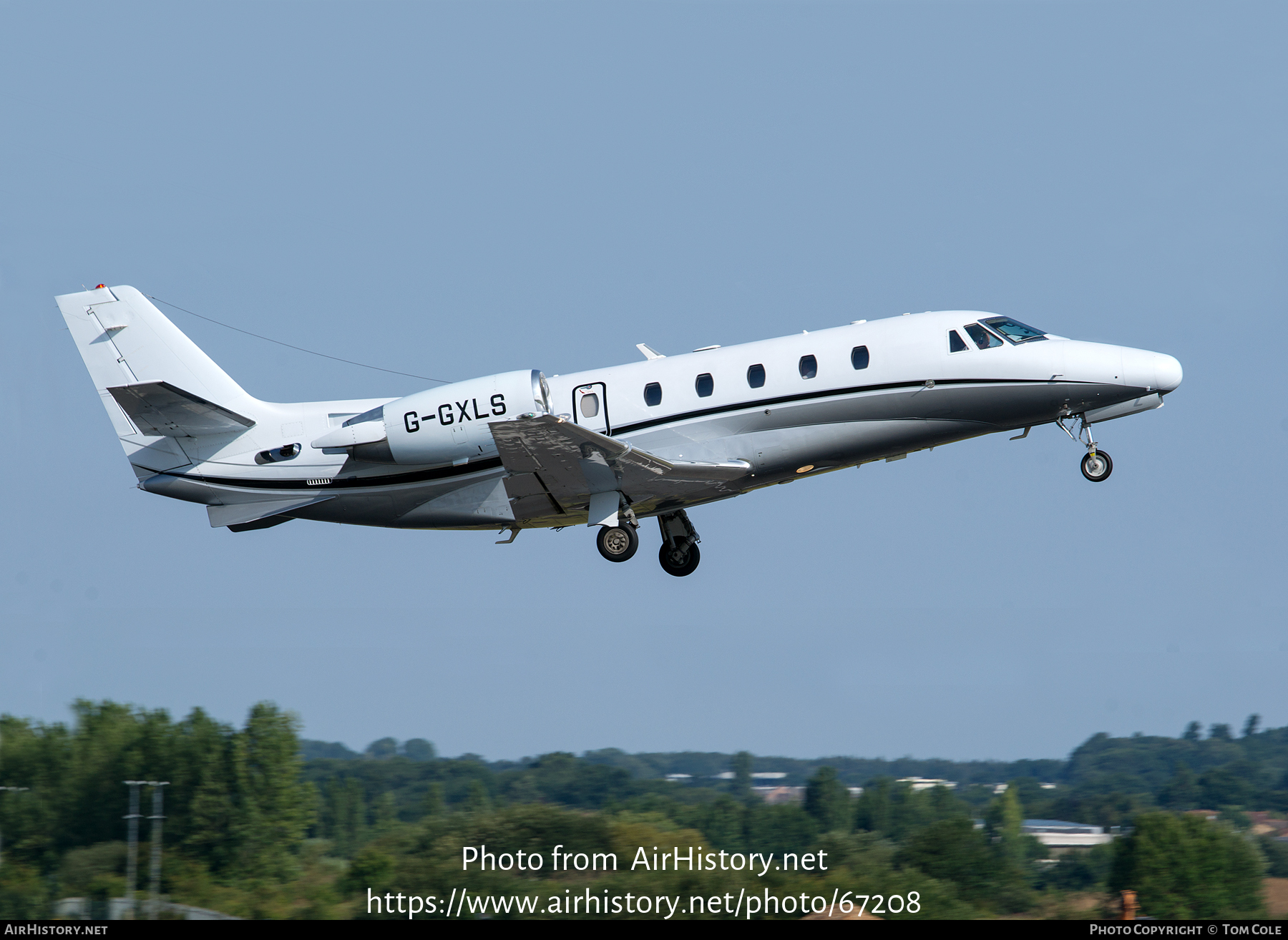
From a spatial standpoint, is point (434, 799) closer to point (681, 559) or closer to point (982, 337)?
point (681, 559)

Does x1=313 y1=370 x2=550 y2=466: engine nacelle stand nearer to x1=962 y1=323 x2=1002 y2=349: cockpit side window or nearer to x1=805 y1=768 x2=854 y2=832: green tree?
x1=962 y1=323 x2=1002 y2=349: cockpit side window

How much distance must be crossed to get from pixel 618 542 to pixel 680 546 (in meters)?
2.61

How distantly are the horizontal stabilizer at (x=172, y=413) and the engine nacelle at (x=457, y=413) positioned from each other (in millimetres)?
3840

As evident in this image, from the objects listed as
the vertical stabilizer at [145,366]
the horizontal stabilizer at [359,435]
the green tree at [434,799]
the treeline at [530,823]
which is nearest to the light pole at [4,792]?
the treeline at [530,823]

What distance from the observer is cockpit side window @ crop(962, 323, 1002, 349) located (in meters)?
20.4

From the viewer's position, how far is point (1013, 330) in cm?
2067

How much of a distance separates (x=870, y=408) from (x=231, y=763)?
124ft

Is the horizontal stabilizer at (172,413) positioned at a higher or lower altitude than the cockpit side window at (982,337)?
lower

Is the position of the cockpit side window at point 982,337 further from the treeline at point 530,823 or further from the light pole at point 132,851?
the light pole at point 132,851

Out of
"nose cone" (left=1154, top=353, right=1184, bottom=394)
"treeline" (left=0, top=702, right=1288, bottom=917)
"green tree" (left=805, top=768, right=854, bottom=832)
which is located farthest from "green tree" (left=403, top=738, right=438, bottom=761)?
"nose cone" (left=1154, top=353, right=1184, bottom=394)

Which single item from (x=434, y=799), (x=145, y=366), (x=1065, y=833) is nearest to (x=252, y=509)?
(x=145, y=366)

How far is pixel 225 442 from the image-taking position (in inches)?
879

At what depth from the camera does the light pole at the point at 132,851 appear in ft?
103

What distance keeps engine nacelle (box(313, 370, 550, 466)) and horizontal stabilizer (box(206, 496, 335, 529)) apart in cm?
296
